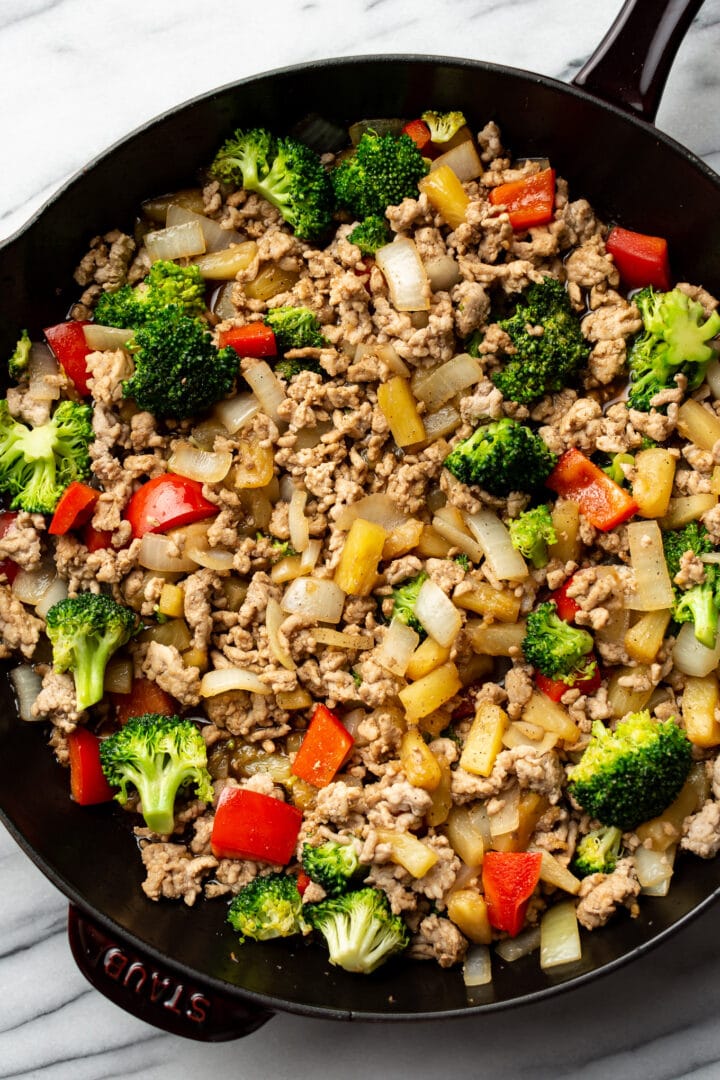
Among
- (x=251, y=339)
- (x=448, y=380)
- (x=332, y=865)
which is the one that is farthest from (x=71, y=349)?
(x=332, y=865)

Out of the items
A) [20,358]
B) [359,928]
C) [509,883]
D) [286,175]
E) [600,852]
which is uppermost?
[286,175]

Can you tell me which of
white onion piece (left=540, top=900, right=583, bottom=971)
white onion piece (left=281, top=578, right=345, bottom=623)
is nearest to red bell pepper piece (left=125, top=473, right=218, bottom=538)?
white onion piece (left=281, top=578, right=345, bottom=623)

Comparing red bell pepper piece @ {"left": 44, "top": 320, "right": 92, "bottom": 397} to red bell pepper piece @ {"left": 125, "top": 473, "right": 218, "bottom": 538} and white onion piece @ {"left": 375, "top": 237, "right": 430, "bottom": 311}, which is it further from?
white onion piece @ {"left": 375, "top": 237, "right": 430, "bottom": 311}

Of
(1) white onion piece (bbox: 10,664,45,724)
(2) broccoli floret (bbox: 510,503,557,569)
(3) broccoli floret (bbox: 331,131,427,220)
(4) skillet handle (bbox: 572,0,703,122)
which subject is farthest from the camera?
(1) white onion piece (bbox: 10,664,45,724)

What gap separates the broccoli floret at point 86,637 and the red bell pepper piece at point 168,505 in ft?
1.01

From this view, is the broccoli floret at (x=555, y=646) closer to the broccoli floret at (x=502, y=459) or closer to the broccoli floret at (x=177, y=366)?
the broccoli floret at (x=502, y=459)

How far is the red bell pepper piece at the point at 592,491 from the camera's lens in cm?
348

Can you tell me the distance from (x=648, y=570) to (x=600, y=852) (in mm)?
957

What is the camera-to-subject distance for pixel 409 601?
3537mm

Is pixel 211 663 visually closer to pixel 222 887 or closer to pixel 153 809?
pixel 153 809

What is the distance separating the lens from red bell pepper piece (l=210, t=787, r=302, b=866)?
3.46 metres

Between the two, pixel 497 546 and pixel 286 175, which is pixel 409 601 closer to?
pixel 497 546

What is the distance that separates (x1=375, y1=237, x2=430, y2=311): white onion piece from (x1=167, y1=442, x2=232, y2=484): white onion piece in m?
0.81

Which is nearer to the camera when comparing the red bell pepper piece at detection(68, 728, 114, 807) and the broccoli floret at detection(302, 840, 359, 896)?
the broccoli floret at detection(302, 840, 359, 896)
